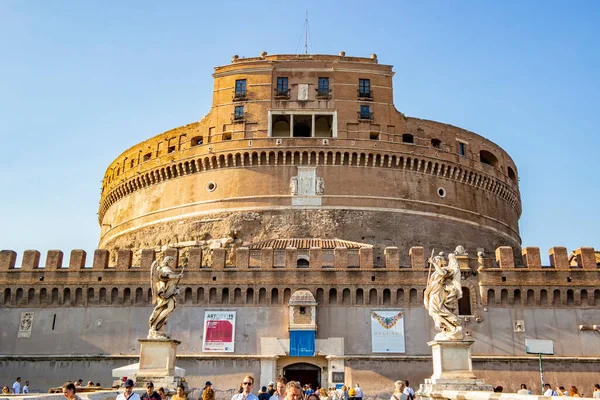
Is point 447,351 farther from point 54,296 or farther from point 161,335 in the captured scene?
point 54,296

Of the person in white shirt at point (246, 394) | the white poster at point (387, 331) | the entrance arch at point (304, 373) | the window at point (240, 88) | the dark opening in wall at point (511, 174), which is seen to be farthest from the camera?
the dark opening in wall at point (511, 174)

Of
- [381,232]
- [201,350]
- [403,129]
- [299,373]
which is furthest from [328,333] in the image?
[403,129]

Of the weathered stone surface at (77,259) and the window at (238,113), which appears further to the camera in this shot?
the window at (238,113)

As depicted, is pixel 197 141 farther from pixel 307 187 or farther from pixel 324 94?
pixel 324 94

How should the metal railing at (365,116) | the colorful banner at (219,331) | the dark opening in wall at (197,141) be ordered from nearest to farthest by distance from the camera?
the colorful banner at (219,331)
the metal railing at (365,116)
the dark opening in wall at (197,141)

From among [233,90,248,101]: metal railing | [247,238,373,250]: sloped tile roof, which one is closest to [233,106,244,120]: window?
[233,90,248,101]: metal railing

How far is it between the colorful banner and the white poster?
5989mm

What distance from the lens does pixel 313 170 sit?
110 ft

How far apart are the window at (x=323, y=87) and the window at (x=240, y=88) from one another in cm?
446

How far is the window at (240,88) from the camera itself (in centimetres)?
3525

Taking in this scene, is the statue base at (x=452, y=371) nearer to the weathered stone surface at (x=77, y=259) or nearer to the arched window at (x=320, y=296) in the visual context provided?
the arched window at (x=320, y=296)

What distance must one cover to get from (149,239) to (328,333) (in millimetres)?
14907

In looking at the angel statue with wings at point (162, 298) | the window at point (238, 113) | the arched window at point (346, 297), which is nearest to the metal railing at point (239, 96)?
the window at point (238, 113)

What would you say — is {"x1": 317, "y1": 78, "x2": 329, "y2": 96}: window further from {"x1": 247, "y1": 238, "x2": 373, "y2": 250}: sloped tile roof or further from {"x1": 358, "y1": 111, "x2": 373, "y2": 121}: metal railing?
{"x1": 247, "y1": 238, "x2": 373, "y2": 250}: sloped tile roof
